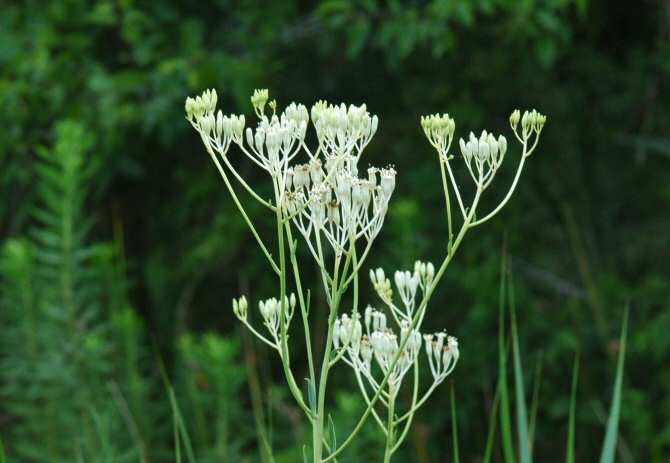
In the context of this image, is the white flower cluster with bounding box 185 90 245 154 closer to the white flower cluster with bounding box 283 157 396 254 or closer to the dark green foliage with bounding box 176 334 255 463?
the white flower cluster with bounding box 283 157 396 254

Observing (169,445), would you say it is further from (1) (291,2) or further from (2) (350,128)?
(2) (350,128)

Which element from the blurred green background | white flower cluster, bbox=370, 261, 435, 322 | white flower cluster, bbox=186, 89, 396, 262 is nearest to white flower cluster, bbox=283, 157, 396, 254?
white flower cluster, bbox=186, 89, 396, 262

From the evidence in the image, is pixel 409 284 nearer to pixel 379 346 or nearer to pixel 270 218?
pixel 379 346

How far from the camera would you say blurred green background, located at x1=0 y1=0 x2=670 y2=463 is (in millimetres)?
4504

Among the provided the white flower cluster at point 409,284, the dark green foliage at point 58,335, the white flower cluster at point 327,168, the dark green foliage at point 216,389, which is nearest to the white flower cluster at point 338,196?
the white flower cluster at point 327,168

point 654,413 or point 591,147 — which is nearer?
point 654,413

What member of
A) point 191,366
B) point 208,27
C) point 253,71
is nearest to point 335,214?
point 191,366

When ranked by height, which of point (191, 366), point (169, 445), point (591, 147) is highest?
point (591, 147)

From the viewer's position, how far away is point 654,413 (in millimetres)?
5523

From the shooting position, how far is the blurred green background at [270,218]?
4.50 metres

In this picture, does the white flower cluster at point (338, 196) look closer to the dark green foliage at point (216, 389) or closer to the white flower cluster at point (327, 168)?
the white flower cluster at point (327, 168)

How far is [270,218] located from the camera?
5863mm

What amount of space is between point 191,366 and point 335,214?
289 cm

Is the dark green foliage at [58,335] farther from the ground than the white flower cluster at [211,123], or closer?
closer
